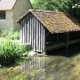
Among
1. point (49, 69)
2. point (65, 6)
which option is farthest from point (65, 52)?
point (65, 6)

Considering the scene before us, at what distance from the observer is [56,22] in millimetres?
20953

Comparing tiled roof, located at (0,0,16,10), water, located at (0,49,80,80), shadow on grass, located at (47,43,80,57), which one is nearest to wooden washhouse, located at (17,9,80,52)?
shadow on grass, located at (47,43,80,57)

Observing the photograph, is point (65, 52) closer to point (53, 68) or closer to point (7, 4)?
point (53, 68)

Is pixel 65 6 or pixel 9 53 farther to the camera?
pixel 65 6

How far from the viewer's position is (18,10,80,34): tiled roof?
19255mm

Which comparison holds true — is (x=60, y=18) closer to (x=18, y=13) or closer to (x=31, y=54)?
(x=31, y=54)

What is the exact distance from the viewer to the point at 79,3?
27.2 m

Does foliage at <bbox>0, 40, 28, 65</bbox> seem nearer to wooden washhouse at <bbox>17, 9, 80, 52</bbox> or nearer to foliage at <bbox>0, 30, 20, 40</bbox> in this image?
wooden washhouse at <bbox>17, 9, 80, 52</bbox>

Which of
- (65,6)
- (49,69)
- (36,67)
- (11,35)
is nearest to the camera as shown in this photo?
(49,69)

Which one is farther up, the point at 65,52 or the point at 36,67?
the point at 65,52

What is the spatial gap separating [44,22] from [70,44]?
5.81 meters

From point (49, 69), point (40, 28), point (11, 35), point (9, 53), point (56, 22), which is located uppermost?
point (56, 22)

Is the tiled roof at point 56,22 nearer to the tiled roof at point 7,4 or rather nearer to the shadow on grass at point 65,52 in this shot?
the shadow on grass at point 65,52

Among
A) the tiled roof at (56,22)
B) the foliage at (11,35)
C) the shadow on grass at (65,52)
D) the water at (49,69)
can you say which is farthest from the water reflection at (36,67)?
the foliage at (11,35)
